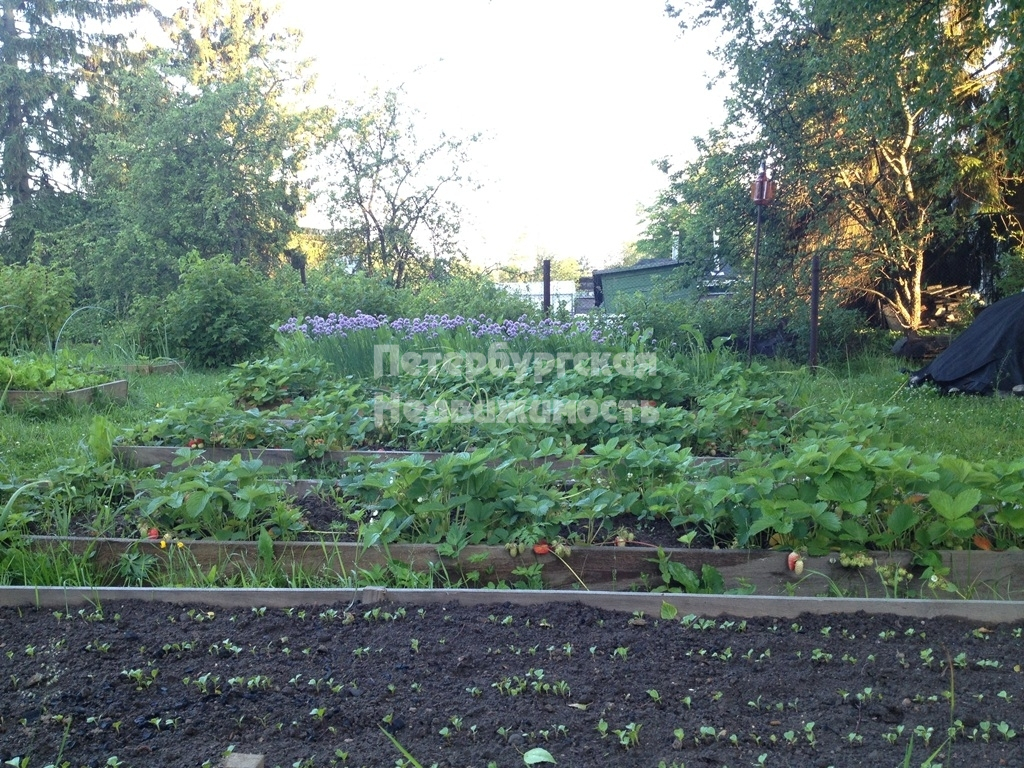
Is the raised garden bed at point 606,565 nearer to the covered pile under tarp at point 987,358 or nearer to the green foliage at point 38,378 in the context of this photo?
the green foliage at point 38,378

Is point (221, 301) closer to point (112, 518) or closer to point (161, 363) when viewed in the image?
point (161, 363)

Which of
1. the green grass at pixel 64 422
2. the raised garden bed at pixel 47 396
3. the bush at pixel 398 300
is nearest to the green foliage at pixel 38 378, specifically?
the raised garden bed at pixel 47 396

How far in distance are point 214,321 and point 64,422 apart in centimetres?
419

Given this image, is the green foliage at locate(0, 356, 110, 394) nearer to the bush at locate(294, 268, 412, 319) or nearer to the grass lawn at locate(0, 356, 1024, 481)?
the grass lawn at locate(0, 356, 1024, 481)

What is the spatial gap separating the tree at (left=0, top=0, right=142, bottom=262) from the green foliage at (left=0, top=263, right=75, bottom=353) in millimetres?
13130

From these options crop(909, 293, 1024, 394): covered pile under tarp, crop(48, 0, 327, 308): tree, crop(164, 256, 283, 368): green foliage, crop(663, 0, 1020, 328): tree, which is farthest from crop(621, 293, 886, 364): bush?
crop(48, 0, 327, 308): tree

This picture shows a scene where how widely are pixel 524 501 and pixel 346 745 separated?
1128 millimetres

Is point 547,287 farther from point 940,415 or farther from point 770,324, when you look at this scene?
point 940,415

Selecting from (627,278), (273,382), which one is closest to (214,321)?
(273,382)

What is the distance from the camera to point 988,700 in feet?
5.43

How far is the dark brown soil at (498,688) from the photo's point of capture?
4.94 feet

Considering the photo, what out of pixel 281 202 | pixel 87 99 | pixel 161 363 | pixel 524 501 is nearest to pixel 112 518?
pixel 524 501

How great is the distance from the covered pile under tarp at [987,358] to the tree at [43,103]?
70.6 feet

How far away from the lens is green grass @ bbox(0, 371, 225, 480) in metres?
3.92
